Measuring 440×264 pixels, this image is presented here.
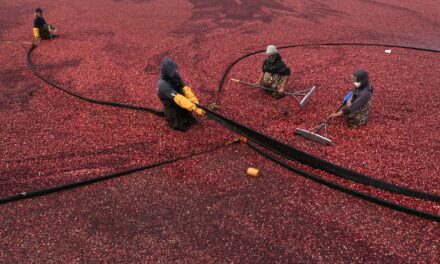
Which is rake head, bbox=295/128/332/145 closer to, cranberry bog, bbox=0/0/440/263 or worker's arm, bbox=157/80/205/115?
cranberry bog, bbox=0/0/440/263

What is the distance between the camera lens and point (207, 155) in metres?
5.96

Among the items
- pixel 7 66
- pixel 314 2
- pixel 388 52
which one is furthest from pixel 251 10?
pixel 7 66

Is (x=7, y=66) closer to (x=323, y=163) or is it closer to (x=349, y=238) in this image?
(x=323, y=163)

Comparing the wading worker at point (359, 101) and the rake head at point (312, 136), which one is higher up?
the wading worker at point (359, 101)

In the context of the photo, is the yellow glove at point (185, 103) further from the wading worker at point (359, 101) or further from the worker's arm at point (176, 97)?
the wading worker at point (359, 101)

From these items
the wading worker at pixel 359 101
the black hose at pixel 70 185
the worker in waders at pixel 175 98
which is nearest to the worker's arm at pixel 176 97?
the worker in waders at pixel 175 98

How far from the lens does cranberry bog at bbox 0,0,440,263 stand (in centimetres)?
432

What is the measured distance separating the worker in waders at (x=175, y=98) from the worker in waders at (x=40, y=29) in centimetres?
757

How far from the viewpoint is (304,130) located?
6203 millimetres

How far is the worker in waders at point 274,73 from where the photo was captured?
7.29 metres

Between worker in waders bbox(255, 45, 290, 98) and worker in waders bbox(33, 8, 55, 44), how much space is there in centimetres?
854

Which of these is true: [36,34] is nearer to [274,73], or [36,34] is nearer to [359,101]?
[274,73]

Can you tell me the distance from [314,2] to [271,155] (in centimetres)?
1361

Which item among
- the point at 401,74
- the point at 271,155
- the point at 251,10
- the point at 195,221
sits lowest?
the point at 195,221
